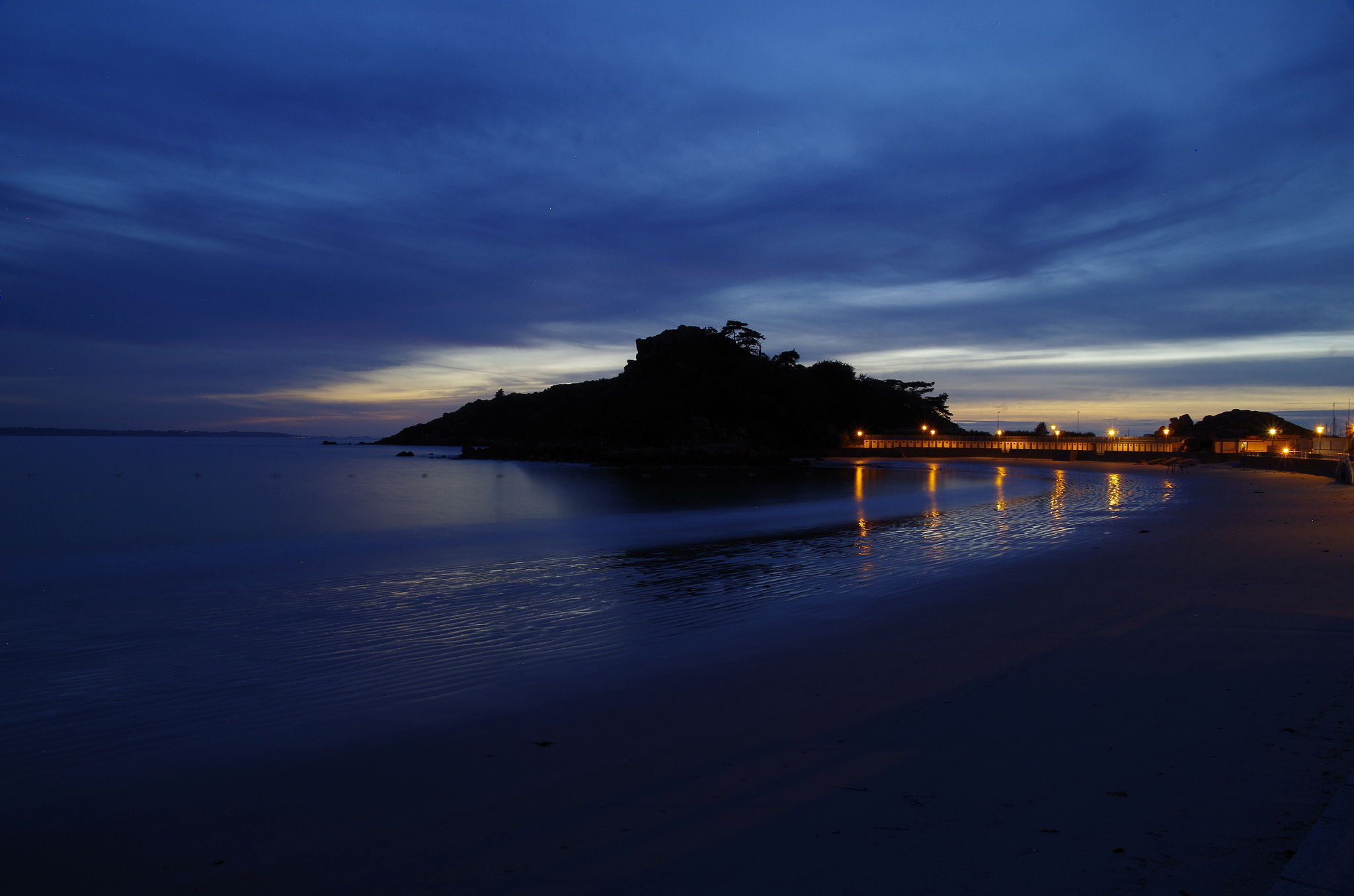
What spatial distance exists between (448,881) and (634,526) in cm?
1725

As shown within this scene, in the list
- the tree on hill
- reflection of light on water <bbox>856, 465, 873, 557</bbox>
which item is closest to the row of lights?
the tree on hill

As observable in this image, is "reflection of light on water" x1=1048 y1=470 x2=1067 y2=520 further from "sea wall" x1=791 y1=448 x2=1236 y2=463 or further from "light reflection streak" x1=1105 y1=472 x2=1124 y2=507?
"sea wall" x1=791 y1=448 x2=1236 y2=463

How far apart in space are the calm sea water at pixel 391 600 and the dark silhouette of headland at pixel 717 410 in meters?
49.8

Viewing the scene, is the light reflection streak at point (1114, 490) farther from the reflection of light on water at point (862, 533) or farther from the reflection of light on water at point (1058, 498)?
the reflection of light on water at point (862, 533)

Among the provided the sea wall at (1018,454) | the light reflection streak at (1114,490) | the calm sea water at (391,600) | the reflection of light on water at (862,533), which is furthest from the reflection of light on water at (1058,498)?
the sea wall at (1018,454)

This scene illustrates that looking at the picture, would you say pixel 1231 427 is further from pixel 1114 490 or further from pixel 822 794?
pixel 822 794

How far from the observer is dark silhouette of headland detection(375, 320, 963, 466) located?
81.2 meters

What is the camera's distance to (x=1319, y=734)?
4062 millimetres

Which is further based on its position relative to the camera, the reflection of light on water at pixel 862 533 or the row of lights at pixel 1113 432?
the row of lights at pixel 1113 432

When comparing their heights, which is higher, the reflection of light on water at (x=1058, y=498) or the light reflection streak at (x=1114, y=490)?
the light reflection streak at (x=1114, y=490)

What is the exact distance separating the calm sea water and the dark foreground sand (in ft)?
2.96

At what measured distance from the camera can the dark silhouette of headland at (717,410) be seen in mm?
81250

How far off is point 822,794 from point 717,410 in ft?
301

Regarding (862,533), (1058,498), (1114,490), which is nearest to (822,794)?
(862,533)
